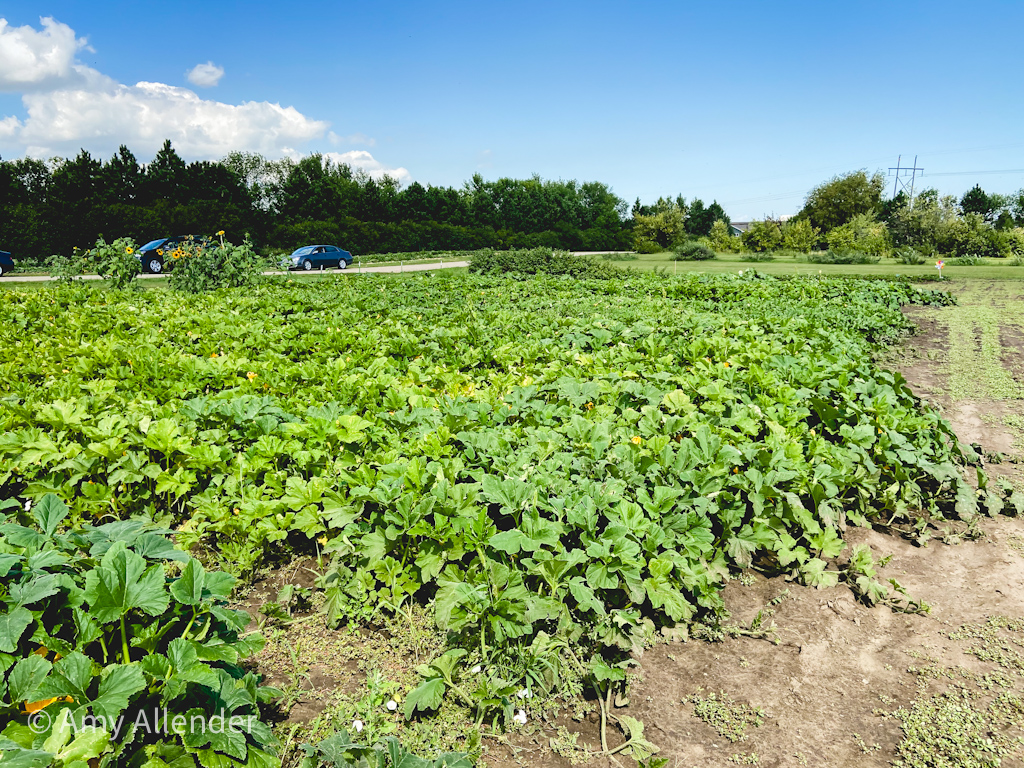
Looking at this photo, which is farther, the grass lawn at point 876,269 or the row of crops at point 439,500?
the grass lawn at point 876,269

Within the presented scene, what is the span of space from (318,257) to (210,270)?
16874 mm

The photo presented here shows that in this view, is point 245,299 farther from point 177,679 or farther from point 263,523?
point 177,679

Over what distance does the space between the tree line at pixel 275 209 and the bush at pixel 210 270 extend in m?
23.6

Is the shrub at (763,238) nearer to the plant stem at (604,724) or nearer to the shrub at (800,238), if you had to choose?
the shrub at (800,238)

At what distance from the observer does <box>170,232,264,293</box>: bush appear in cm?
1345

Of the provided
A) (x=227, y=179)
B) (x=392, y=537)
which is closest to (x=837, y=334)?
(x=392, y=537)

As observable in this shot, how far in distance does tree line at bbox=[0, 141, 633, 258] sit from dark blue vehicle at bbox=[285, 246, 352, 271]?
8016 millimetres

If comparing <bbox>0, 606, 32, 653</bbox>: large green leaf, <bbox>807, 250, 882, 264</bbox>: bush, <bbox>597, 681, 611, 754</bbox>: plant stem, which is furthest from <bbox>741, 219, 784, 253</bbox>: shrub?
<bbox>0, 606, 32, 653</bbox>: large green leaf

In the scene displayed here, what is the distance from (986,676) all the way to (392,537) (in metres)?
2.60

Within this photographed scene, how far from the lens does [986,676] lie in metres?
2.58

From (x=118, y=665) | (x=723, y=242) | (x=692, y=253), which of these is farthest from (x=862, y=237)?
(x=118, y=665)

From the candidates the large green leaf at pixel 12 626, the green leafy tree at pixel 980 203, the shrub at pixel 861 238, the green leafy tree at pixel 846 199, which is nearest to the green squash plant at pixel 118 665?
the large green leaf at pixel 12 626

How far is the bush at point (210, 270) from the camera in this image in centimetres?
1345

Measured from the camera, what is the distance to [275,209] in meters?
42.9
